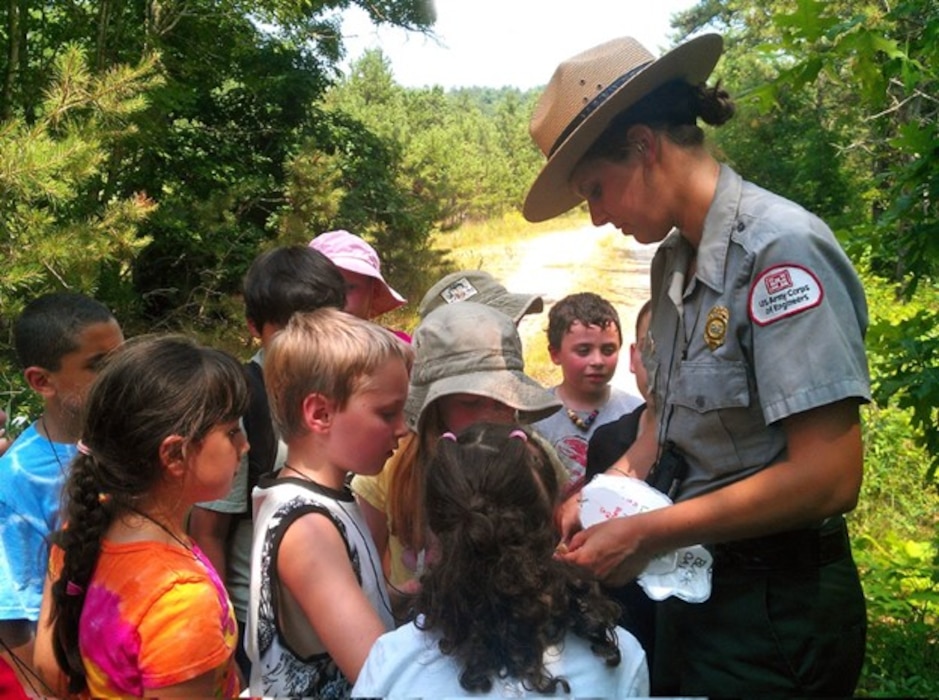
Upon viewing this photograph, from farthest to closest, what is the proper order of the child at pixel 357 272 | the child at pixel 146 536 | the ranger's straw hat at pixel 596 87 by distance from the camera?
the child at pixel 357 272 < the ranger's straw hat at pixel 596 87 < the child at pixel 146 536

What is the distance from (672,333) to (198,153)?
885 centimetres

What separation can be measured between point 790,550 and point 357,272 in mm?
1883

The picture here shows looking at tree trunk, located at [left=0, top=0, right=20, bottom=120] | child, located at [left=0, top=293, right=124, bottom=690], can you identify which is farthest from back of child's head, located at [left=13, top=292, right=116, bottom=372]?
tree trunk, located at [left=0, top=0, right=20, bottom=120]

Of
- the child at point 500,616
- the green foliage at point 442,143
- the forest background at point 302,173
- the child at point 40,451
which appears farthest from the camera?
the green foliage at point 442,143

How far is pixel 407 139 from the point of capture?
1833cm

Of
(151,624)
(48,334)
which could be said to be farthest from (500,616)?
(48,334)

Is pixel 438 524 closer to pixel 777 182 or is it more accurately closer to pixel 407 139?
pixel 407 139

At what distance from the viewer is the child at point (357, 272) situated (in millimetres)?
3180

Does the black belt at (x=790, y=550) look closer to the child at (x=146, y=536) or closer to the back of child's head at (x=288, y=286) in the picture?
the child at (x=146, y=536)

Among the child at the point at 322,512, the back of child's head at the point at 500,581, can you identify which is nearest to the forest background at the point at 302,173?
the child at the point at 322,512

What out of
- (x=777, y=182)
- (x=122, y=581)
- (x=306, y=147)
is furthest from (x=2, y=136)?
(x=777, y=182)

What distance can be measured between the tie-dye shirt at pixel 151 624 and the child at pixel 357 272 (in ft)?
5.18

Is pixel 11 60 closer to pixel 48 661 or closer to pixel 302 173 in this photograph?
pixel 48 661

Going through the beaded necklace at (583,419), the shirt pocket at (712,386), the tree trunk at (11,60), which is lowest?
the beaded necklace at (583,419)
